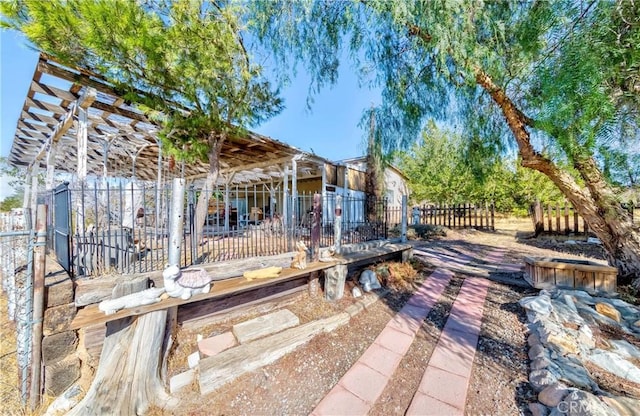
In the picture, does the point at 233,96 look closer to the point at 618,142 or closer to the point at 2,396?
the point at 2,396

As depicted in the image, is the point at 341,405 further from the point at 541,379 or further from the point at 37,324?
the point at 37,324

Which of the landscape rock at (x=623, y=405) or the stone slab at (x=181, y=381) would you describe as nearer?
the landscape rock at (x=623, y=405)

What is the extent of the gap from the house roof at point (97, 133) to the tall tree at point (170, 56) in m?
0.53

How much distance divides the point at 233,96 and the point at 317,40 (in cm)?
196

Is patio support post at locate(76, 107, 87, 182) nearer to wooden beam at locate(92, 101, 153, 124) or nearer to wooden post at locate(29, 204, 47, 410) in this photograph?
wooden beam at locate(92, 101, 153, 124)

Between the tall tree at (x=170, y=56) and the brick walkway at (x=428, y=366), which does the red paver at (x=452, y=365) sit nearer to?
the brick walkway at (x=428, y=366)

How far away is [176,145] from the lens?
4.60m

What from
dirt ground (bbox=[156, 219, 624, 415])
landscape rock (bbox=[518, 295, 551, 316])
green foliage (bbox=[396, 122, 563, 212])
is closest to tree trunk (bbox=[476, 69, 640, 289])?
dirt ground (bbox=[156, 219, 624, 415])

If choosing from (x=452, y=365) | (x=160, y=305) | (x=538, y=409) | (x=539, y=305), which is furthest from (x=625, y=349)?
(x=160, y=305)

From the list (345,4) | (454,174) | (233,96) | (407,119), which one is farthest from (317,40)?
(454,174)

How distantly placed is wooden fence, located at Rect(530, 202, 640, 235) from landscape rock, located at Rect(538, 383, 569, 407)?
9419 millimetres

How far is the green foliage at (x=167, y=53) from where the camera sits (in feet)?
10.1

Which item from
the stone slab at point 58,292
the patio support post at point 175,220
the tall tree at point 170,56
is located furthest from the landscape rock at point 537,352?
the tall tree at point 170,56

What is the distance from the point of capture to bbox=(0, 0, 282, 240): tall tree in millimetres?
3098
